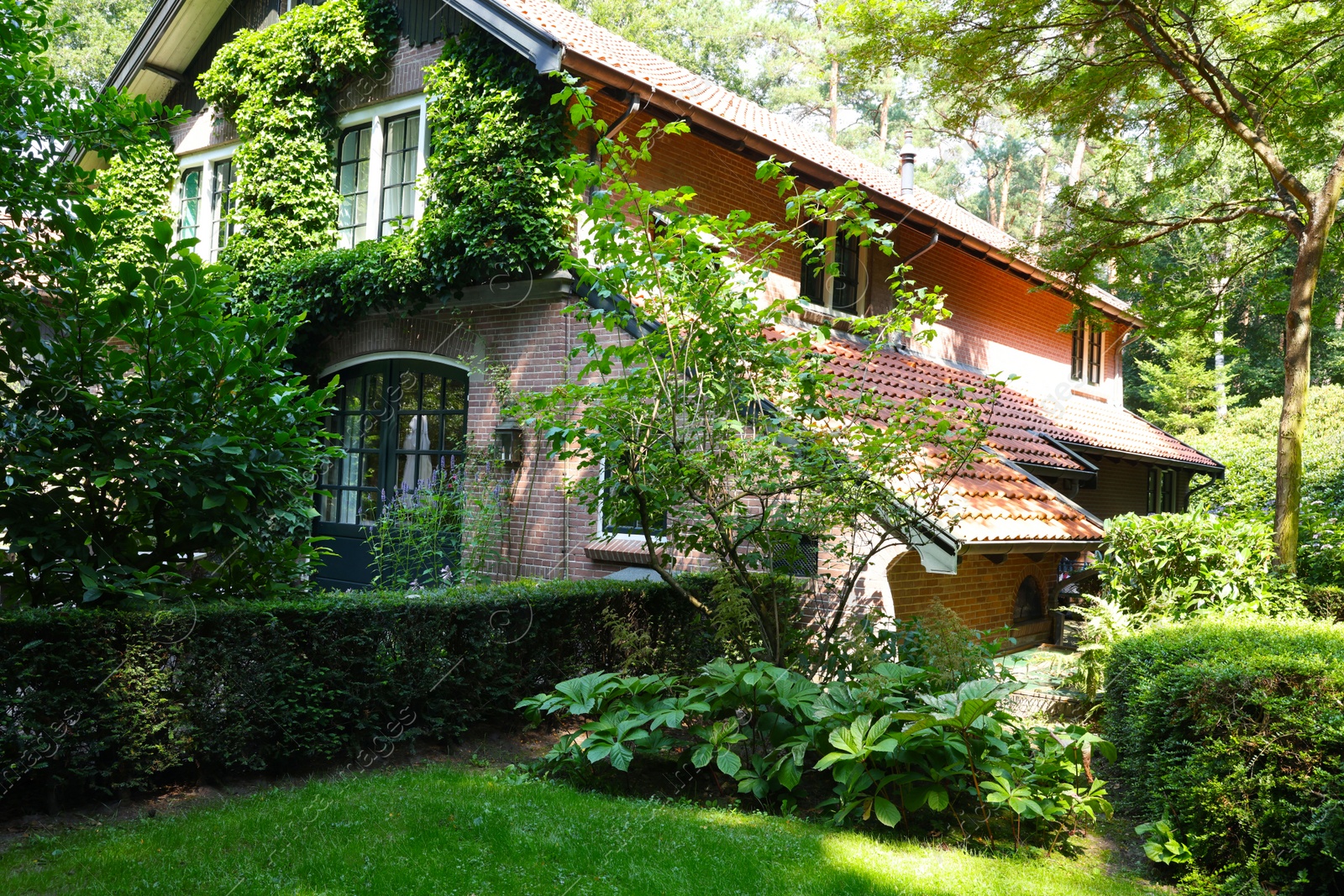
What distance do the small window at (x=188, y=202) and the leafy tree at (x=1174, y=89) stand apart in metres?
10.9

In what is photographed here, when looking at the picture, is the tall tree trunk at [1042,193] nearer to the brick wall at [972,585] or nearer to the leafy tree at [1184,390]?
the leafy tree at [1184,390]

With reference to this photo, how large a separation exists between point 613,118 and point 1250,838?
923 cm

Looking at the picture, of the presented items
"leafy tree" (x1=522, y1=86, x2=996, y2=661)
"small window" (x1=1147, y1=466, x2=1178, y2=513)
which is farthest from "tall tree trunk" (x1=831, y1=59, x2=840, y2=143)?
"leafy tree" (x1=522, y1=86, x2=996, y2=661)

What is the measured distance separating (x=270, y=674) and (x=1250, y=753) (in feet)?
18.1

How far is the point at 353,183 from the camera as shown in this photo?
1348cm

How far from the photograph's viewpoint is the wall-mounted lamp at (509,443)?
36.5 ft

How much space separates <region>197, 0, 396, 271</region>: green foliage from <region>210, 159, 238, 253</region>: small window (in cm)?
132

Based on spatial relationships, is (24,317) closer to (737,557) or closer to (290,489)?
(290,489)

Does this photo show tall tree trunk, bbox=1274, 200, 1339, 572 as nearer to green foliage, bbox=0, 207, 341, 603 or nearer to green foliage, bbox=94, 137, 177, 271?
green foliage, bbox=0, 207, 341, 603

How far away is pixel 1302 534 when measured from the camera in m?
10.0

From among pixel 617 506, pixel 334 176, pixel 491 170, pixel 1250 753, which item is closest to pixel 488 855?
pixel 617 506

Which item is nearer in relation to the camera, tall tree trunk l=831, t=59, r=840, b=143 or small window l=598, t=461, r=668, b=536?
small window l=598, t=461, r=668, b=536

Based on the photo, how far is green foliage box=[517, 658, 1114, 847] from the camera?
219 inches

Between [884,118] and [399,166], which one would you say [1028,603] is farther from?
[884,118]
